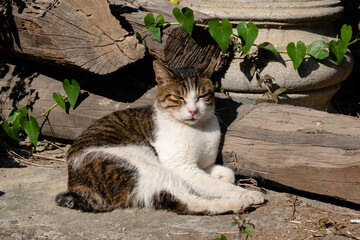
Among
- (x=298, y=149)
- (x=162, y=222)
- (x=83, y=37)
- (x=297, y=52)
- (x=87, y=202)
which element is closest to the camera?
(x=162, y=222)

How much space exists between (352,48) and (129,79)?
3166 millimetres

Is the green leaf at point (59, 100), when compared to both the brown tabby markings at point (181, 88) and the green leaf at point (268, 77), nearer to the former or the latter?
the brown tabby markings at point (181, 88)

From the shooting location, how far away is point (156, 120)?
12.7 ft

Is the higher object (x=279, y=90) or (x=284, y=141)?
(x=279, y=90)

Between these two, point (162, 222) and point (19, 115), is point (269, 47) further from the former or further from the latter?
point (19, 115)

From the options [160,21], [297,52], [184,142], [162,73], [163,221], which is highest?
[160,21]

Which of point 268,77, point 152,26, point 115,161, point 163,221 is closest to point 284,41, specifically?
point 268,77

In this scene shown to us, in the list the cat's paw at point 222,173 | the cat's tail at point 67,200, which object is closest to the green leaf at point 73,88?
the cat's tail at point 67,200

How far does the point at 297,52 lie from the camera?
14.7 feet

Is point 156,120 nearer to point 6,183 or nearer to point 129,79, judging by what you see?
point 129,79

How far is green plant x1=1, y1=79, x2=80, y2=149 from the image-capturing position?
14.5 feet

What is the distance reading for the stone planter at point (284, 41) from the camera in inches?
188

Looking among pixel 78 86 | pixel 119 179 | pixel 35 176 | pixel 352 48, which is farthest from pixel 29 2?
pixel 352 48

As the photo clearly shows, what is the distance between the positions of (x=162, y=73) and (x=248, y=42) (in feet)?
3.42
